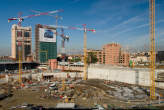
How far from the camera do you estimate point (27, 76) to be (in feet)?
103

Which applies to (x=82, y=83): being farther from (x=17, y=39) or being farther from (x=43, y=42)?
(x=17, y=39)

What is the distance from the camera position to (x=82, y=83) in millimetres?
27938

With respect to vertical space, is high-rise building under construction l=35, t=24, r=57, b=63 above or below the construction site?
above

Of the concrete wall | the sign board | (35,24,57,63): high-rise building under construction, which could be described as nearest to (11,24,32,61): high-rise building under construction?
(35,24,57,63): high-rise building under construction

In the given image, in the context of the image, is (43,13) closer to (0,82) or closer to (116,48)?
(116,48)

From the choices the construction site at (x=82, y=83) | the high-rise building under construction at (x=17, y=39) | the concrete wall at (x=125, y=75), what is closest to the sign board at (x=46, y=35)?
the construction site at (x=82, y=83)

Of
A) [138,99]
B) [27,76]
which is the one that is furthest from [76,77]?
[138,99]

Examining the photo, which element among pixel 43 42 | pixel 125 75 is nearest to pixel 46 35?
pixel 43 42

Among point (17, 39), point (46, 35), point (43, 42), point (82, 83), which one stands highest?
point (46, 35)

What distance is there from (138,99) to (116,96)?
114 inches

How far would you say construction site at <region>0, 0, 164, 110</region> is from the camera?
15.7 meters

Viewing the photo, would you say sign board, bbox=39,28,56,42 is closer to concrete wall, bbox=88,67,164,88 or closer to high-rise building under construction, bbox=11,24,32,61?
high-rise building under construction, bbox=11,24,32,61

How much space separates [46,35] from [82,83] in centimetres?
4808

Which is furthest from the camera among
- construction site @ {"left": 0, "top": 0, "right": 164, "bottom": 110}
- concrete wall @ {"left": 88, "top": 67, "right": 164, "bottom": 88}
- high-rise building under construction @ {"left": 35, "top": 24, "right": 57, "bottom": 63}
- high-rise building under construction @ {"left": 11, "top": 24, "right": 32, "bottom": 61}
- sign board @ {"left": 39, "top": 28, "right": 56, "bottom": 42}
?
high-rise building under construction @ {"left": 11, "top": 24, "right": 32, "bottom": 61}
